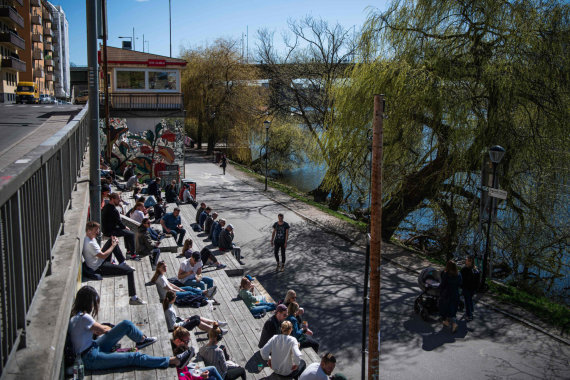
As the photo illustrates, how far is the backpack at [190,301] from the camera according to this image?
10.5 meters

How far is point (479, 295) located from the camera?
516 inches

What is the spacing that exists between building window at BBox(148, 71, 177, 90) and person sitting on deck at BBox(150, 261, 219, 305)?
813 inches

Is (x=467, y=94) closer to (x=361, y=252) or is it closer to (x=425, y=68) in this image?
(x=425, y=68)

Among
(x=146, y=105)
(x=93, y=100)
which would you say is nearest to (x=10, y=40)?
(x=146, y=105)

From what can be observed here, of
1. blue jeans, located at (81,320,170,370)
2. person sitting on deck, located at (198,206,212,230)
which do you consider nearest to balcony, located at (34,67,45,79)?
person sitting on deck, located at (198,206,212,230)

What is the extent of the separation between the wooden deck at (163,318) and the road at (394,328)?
58.5 inches

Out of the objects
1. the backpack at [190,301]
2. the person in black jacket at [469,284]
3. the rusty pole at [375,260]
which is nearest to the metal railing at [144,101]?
the backpack at [190,301]

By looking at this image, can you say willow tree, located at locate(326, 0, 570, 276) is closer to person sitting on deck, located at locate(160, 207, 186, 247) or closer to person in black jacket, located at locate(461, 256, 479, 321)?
person in black jacket, located at locate(461, 256, 479, 321)

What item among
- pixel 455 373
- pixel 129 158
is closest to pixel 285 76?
pixel 129 158

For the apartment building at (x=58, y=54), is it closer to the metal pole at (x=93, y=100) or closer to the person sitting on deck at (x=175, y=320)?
the metal pole at (x=93, y=100)

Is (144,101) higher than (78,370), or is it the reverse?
(144,101)

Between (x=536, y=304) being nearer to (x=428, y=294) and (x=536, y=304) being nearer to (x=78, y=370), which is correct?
(x=428, y=294)

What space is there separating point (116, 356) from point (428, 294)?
24.9 ft

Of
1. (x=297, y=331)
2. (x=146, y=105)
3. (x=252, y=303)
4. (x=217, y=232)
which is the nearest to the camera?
(x=297, y=331)
